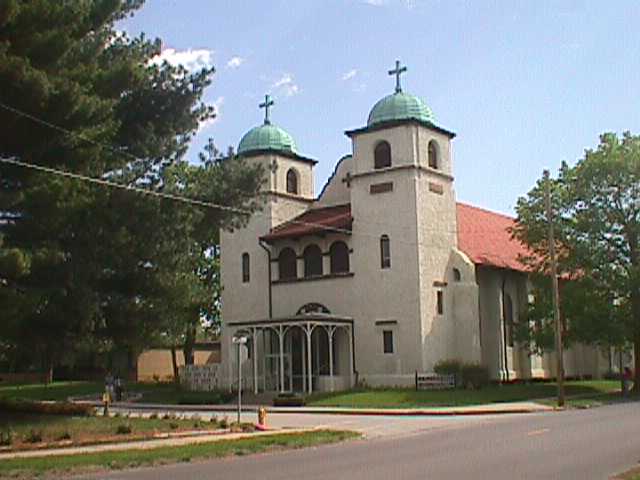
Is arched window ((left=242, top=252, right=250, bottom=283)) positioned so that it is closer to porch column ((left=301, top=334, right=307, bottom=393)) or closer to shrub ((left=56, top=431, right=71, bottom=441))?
porch column ((left=301, top=334, right=307, bottom=393))

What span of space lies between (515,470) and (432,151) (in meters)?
33.6

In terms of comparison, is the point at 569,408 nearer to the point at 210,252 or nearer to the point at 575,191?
the point at 575,191

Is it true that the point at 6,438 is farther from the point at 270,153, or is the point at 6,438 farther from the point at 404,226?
the point at 270,153

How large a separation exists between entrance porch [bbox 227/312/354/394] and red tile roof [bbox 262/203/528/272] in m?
4.68

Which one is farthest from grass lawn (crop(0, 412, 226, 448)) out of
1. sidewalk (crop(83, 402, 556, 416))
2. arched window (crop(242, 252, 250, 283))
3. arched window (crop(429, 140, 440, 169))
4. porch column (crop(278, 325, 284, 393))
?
arched window (crop(429, 140, 440, 169))

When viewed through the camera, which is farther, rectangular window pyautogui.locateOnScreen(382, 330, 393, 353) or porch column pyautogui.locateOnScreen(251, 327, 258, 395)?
porch column pyautogui.locateOnScreen(251, 327, 258, 395)

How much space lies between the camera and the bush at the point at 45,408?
28422 millimetres

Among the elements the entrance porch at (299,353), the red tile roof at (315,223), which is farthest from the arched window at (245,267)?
the entrance porch at (299,353)

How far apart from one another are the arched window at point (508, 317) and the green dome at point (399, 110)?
445 inches

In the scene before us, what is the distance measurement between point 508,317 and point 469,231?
5.29 metres

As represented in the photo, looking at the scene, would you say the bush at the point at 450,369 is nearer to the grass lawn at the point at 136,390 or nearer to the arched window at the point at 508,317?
the arched window at the point at 508,317

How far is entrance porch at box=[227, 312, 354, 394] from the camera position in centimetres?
4458

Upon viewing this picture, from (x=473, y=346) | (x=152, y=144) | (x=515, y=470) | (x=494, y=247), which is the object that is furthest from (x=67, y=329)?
(x=494, y=247)

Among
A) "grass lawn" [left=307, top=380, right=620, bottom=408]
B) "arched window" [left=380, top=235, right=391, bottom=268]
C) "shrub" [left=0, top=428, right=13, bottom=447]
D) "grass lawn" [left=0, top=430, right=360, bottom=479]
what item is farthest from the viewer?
"arched window" [left=380, top=235, right=391, bottom=268]
